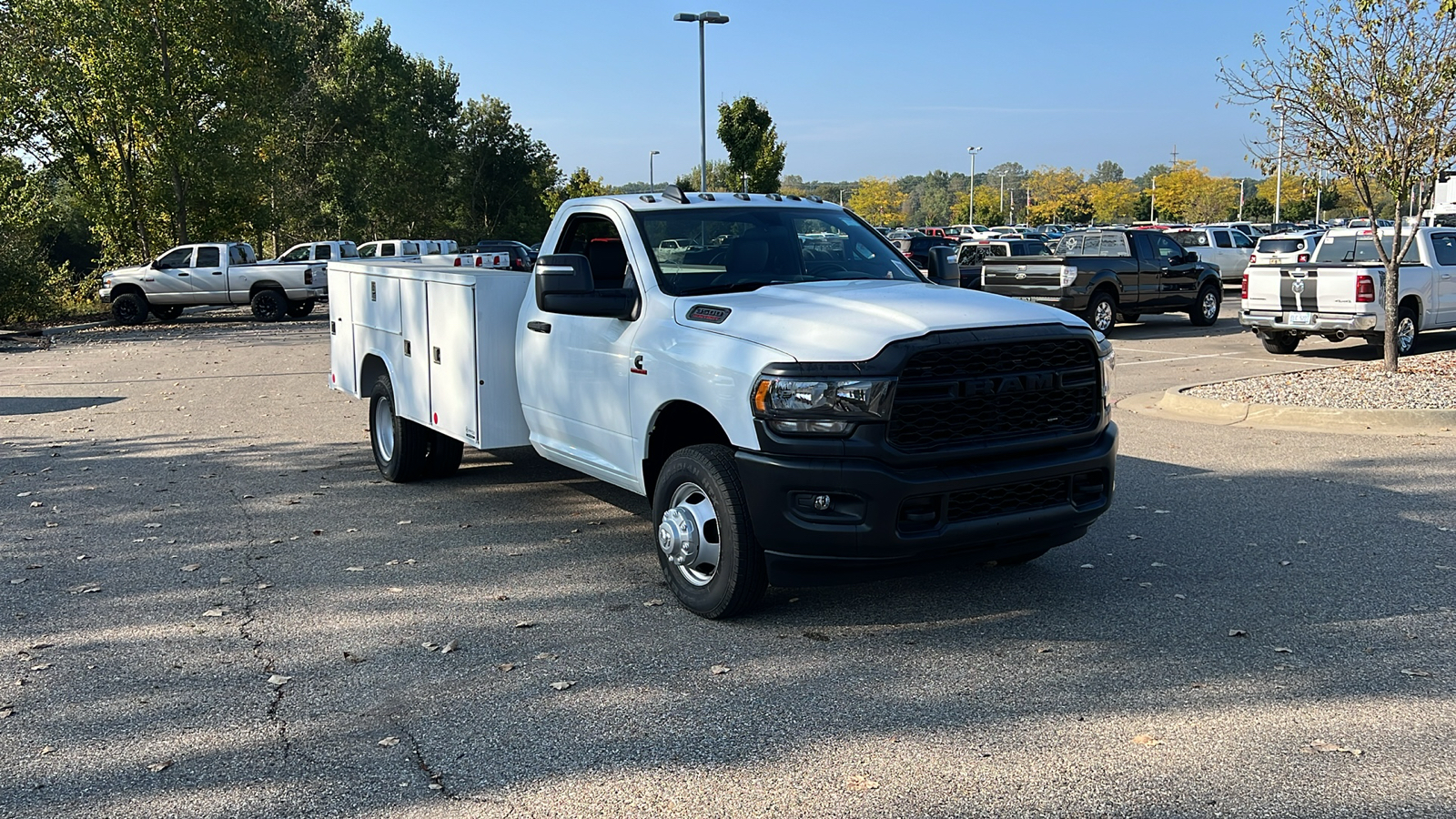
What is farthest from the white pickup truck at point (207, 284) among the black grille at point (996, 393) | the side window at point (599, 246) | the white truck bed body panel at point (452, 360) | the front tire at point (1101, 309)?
the black grille at point (996, 393)

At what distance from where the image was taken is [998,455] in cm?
520

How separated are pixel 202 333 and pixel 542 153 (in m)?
39.0

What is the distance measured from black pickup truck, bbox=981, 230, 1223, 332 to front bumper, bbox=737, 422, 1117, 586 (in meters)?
15.3

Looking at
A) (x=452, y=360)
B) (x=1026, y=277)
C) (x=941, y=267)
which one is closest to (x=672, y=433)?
(x=452, y=360)

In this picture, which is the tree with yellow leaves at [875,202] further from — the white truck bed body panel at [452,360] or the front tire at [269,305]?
the white truck bed body panel at [452,360]

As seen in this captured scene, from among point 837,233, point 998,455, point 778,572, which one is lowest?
point 778,572

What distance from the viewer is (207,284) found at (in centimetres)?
2914

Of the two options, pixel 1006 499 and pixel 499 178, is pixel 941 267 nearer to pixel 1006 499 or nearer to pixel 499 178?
pixel 1006 499

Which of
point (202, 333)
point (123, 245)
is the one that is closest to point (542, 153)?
point (123, 245)

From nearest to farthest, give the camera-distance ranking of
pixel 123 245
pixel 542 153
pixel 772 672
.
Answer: pixel 772 672
pixel 123 245
pixel 542 153

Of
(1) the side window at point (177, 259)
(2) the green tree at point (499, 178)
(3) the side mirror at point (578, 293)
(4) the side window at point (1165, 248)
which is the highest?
(2) the green tree at point (499, 178)

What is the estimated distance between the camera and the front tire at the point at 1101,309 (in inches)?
813

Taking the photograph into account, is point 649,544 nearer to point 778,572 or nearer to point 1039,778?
point 778,572

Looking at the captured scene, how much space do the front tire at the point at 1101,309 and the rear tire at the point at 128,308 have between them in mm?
21914
